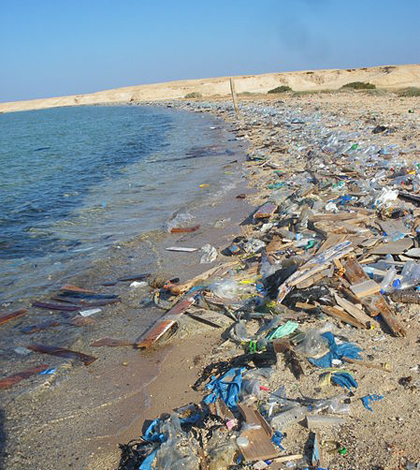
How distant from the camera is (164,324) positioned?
15.8 ft

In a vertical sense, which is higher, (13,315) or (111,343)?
(13,315)

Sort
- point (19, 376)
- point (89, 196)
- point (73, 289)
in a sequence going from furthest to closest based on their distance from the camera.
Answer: point (89, 196), point (73, 289), point (19, 376)

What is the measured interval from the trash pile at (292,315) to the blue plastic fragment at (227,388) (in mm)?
10

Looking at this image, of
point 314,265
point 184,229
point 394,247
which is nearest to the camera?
point 314,265

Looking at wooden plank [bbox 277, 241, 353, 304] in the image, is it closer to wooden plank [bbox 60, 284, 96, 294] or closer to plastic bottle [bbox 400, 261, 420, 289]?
plastic bottle [bbox 400, 261, 420, 289]

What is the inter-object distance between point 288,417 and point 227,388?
593 mm

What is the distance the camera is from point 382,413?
3070 millimetres

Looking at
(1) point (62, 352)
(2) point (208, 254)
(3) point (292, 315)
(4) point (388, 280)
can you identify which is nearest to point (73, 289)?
(1) point (62, 352)

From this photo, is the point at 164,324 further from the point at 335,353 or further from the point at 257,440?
the point at 257,440

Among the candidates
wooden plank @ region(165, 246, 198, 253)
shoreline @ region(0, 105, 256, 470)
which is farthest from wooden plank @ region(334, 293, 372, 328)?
wooden plank @ region(165, 246, 198, 253)

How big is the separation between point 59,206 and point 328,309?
9.40 metres

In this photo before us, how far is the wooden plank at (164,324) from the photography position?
15.1 ft

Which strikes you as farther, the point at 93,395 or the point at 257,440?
the point at 93,395

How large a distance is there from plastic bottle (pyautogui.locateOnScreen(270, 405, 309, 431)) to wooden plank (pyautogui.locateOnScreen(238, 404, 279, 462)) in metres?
0.08
